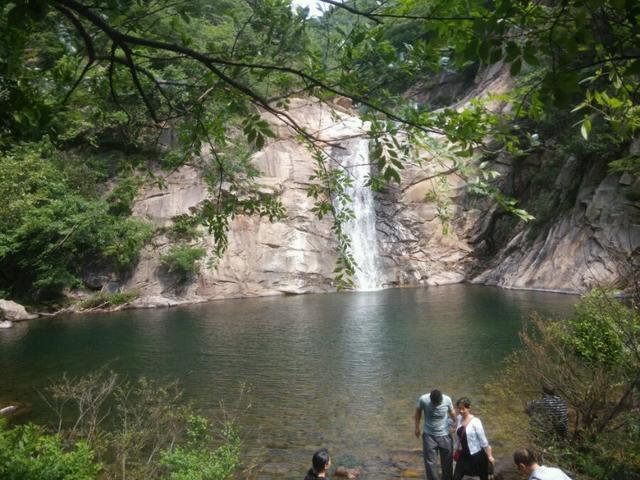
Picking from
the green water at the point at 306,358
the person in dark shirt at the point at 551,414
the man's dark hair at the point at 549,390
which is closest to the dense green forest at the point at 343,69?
the person in dark shirt at the point at 551,414

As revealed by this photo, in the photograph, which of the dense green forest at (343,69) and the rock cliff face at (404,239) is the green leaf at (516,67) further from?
the rock cliff face at (404,239)

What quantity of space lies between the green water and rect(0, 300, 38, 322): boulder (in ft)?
5.37

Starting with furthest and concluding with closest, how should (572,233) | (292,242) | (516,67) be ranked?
1. (292,242)
2. (572,233)
3. (516,67)

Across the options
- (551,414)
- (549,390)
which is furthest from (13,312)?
(551,414)

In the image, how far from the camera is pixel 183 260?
95.6ft

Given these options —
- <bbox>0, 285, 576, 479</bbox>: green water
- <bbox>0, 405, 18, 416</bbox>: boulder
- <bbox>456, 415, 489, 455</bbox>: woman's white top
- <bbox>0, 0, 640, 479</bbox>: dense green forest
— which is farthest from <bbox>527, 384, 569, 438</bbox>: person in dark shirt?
<bbox>0, 405, 18, 416</bbox>: boulder

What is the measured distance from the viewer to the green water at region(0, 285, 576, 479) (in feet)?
30.4

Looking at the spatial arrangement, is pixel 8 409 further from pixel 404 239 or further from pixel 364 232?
pixel 404 239

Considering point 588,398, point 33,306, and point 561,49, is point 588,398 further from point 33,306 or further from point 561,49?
point 33,306

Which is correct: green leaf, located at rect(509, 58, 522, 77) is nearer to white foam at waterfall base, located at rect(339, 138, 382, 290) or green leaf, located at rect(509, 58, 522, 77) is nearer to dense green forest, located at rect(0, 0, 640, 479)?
dense green forest, located at rect(0, 0, 640, 479)

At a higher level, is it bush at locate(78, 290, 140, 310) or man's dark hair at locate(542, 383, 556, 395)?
man's dark hair at locate(542, 383, 556, 395)

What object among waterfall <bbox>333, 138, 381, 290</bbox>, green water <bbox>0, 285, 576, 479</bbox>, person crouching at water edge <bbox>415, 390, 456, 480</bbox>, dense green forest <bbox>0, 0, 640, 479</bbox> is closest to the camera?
dense green forest <bbox>0, 0, 640, 479</bbox>

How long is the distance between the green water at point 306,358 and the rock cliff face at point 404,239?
12.7ft

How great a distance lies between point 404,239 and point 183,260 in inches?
617
